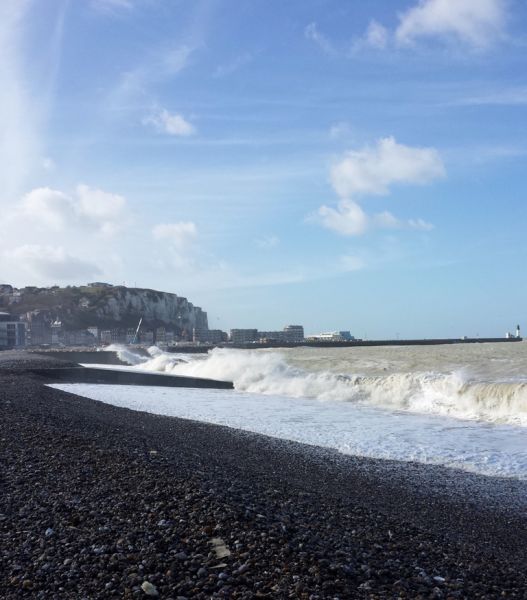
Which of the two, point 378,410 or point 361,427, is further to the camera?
point 378,410

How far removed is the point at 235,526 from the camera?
4.55 m

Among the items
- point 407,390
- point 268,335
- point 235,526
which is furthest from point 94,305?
point 235,526

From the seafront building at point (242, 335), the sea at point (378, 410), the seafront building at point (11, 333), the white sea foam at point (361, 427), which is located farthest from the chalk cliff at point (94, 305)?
the white sea foam at point (361, 427)

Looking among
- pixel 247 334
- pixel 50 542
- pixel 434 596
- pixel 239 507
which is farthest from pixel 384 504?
pixel 247 334

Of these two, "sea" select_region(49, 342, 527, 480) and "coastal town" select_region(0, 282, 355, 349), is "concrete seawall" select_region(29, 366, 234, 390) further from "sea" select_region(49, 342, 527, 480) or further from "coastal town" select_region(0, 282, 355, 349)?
"coastal town" select_region(0, 282, 355, 349)

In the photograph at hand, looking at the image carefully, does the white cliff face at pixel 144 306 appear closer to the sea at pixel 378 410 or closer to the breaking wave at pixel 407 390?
the breaking wave at pixel 407 390

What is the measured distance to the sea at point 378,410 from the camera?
426 inches

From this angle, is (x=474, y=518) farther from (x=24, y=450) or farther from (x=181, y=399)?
(x=181, y=399)

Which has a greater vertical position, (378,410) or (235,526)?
(235,526)

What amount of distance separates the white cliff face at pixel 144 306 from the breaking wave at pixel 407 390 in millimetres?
135532

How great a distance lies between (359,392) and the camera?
2066cm

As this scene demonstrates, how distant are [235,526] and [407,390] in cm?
1572

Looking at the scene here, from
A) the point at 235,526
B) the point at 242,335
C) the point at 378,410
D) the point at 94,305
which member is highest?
the point at 94,305

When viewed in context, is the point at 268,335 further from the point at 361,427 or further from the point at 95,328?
the point at 361,427
